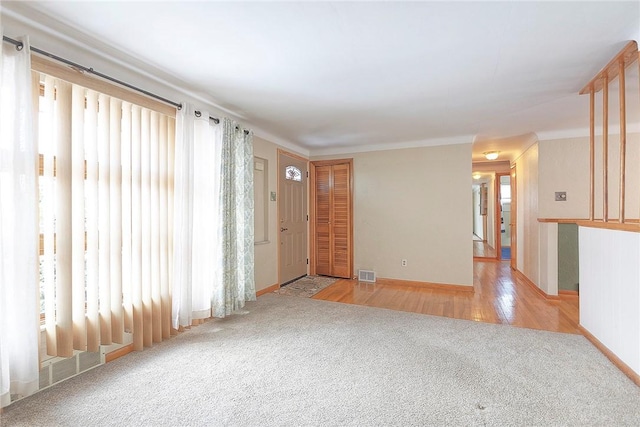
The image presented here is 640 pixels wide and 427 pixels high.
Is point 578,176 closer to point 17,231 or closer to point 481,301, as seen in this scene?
point 481,301

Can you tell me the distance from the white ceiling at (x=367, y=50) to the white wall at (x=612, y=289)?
147cm

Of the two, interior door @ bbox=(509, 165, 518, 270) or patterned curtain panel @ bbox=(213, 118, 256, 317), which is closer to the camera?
patterned curtain panel @ bbox=(213, 118, 256, 317)

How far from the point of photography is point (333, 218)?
550 centimetres

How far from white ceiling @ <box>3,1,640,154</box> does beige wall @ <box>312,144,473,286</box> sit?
1348 mm

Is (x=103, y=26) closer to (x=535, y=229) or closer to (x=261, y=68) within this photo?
(x=261, y=68)

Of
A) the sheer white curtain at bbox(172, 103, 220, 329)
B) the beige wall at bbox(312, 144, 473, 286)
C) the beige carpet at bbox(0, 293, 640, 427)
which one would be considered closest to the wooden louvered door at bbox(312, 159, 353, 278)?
the beige wall at bbox(312, 144, 473, 286)

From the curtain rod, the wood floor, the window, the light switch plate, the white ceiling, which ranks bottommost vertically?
the wood floor

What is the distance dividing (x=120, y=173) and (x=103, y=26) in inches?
40.8

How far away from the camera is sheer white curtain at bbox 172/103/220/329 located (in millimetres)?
2787

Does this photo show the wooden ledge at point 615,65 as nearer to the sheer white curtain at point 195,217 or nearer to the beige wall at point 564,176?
the beige wall at point 564,176

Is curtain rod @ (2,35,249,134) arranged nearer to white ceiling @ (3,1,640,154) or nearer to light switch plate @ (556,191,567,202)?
white ceiling @ (3,1,640,154)

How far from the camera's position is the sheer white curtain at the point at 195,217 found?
2.79 metres

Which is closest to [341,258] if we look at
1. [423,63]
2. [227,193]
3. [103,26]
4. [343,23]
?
[227,193]

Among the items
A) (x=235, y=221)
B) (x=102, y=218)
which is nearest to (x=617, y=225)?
(x=235, y=221)
